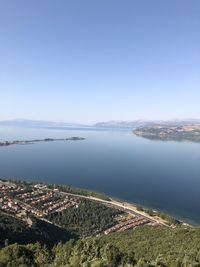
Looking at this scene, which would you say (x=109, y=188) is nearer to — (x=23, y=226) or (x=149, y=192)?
(x=149, y=192)

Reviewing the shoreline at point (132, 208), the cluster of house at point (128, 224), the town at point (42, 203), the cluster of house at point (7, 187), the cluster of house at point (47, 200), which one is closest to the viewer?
the cluster of house at point (128, 224)

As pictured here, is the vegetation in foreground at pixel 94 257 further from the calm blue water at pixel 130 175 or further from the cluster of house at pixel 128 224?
the calm blue water at pixel 130 175

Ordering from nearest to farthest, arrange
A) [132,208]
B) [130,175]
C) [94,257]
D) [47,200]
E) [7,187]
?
[94,257] → [132,208] → [47,200] → [7,187] → [130,175]

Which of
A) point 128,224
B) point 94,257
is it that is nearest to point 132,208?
point 128,224

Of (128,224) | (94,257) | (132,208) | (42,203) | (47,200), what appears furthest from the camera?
(47,200)

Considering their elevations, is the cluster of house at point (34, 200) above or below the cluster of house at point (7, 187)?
below

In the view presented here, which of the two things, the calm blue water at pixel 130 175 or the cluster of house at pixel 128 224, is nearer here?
the cluster of house at pixel 128 224

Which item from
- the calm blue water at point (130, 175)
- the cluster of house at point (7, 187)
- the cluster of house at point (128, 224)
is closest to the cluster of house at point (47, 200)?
the cluster of house at point (7, 187)

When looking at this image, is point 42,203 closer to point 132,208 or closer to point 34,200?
point 34,200

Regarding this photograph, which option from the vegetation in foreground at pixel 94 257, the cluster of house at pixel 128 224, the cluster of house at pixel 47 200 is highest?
the vegetation in foreground at pixel 94 257
